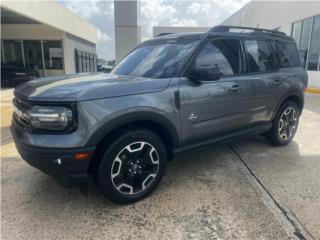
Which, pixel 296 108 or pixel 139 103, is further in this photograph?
pixel 296 108

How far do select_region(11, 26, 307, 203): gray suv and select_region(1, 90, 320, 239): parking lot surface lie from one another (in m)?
0.30

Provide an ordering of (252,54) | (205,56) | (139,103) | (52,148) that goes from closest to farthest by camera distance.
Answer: (52,148) < (139,103) < (205,56) < (252,54)

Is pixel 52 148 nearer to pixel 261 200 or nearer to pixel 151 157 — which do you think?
pixel 151 157

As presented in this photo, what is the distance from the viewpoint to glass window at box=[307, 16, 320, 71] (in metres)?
12.0

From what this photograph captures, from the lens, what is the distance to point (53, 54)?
1825 centimetres

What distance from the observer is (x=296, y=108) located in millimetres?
4641

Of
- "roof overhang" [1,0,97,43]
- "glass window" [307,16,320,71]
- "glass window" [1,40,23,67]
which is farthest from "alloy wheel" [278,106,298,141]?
"glass window" [1,40,23,67]

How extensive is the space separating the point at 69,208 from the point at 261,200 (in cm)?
208

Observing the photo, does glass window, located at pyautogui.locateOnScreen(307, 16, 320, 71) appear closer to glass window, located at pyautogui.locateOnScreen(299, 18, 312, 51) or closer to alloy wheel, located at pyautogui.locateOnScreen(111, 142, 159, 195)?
glass window, located at pyautogui.locateOnScreen(299, 18, 312, 51)

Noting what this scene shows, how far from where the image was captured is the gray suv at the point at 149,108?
7.34 feet

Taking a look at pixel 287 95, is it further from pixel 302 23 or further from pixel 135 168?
pixel 302 23

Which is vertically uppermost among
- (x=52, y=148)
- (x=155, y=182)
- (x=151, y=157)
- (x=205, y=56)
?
(x=205, y=56)

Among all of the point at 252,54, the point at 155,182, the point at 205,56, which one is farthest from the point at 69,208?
the point at 252,54

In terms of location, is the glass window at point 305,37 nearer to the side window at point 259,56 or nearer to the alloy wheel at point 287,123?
the alloy wheel at point 287,123
